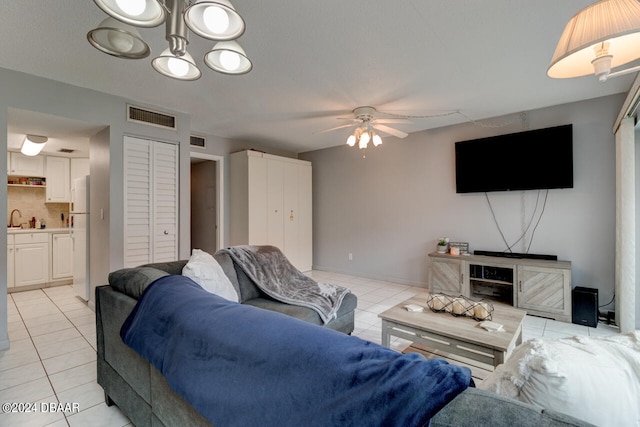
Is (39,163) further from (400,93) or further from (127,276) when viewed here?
(400,93)

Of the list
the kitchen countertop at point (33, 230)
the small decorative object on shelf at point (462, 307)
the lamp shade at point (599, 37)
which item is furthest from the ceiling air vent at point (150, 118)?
the lamp shade at point (599, 37)

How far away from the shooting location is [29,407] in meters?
1.83

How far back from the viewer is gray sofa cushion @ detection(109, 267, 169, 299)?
157cm

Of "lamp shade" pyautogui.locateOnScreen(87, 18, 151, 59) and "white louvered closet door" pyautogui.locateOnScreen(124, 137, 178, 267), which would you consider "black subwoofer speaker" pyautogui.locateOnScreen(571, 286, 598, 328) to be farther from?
"white louvered closet door" pyautogui.locateOnScreen(124, 137, 178, 267)

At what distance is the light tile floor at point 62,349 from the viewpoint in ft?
5.81

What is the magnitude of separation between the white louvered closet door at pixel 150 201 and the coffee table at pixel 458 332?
2.82 metres

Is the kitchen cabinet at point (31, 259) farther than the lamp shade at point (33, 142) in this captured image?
Yes

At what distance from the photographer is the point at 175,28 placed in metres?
1.47

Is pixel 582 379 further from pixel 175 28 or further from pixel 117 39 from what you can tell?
pixel 117 39

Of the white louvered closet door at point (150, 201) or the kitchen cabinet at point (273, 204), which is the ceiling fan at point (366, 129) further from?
the white louvered closet door at point (150, 201)

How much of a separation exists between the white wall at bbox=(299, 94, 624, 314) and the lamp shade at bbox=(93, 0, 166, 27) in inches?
147

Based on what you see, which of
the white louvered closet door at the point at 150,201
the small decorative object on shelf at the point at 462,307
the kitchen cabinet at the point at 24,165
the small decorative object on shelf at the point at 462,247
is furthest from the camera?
the kitchen cabinet at the point at 24,165

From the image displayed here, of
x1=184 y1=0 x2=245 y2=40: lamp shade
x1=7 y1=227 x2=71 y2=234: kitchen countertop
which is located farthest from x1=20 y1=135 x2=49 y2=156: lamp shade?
x1=184 y1=0 x2=245 y2=40: lamp shade

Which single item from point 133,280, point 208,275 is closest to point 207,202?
Result: point 208,275
